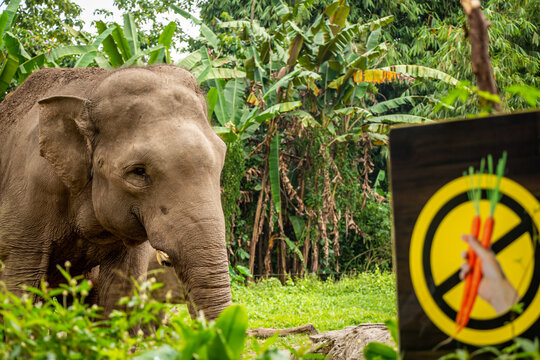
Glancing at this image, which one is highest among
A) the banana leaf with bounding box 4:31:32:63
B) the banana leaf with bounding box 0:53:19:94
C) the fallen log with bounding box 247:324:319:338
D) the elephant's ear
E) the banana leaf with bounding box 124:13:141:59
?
the banana leaf with bounding box 124:13:141:59

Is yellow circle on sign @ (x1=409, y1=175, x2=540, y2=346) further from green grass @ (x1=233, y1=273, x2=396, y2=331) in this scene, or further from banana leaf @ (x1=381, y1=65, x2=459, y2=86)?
banana leaf @ (x1=381, y1=65, x2=459, y2=86)

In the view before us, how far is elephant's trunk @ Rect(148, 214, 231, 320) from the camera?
3895 millimetres

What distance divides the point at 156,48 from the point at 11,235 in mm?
5970

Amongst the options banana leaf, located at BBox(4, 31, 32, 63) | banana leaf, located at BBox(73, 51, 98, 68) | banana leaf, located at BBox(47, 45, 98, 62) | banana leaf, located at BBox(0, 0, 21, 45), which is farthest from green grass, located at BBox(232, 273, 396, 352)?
banana leaf, located at BBox(0, 0, 21, 45)

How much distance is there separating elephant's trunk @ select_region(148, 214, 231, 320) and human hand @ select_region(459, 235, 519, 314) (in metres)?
1.97

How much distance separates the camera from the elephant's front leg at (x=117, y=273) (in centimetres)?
504

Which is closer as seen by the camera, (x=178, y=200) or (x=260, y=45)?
(x=178, y=200)

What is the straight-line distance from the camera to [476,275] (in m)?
2.14

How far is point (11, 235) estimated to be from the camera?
4465 mm

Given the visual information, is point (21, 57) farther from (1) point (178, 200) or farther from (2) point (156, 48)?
(1) point (178, 200)

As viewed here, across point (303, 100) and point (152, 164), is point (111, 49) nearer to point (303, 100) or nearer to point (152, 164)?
point (303, 100)

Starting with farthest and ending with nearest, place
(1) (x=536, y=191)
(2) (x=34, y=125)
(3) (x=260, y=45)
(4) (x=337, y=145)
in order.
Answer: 1. (4) (x=337, y=145)
2. (3) (x=260, y=45)
3. (2) (x=34, y=125)
4. (1) (x=536, y=191)

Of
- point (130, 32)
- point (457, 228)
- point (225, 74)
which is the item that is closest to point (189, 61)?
point (130, 32)

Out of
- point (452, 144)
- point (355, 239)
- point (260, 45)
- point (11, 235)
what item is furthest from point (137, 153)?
point (355, 239)
